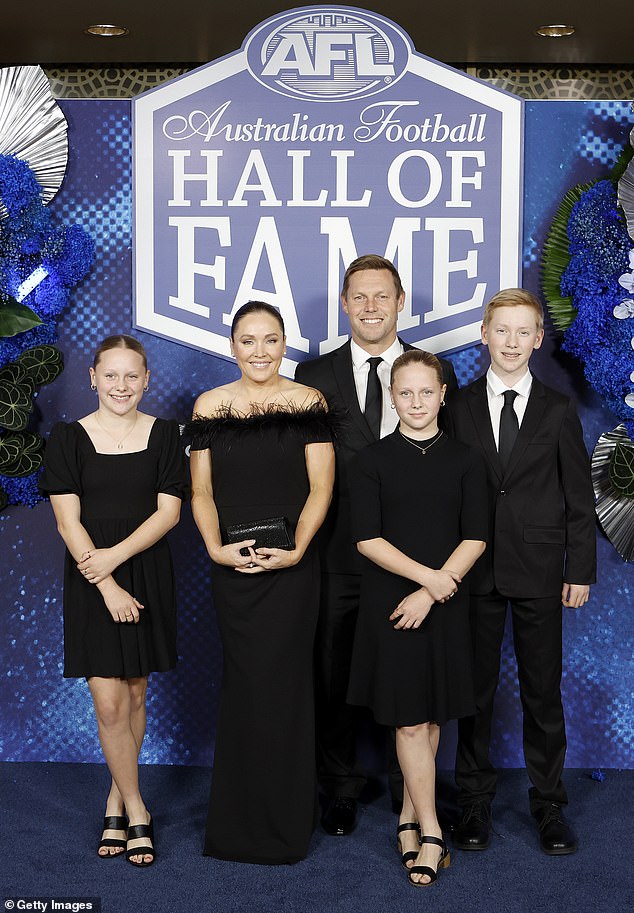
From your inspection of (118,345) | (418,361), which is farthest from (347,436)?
(118,345)

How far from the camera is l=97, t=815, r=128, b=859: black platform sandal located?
3.26 m

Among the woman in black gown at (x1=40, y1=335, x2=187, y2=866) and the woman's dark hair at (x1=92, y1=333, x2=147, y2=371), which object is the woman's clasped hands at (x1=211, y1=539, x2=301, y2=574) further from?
the woman's dark hair at (x1=92, y1=333, x2=147, y2=371)

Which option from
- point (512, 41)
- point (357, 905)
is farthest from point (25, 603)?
point (512, 41)

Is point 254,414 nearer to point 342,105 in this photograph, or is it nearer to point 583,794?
point 342,105

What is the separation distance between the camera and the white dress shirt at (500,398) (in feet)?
11.1

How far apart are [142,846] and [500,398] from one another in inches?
72.7

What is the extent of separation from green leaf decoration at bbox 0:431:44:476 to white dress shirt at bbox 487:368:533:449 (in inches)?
68.1

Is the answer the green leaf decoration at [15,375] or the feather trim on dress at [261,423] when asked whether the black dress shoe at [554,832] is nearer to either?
the feather trim on dress at [261,423]

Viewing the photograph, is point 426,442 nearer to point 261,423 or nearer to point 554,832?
point 261,423

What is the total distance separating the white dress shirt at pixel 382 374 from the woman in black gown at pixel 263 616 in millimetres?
376

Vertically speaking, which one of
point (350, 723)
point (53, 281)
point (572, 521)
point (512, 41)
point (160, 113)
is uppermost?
point (512, 41)

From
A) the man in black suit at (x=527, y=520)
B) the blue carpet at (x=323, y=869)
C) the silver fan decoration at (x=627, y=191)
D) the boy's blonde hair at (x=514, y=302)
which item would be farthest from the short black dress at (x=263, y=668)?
the silver fan decoration at (x=627, y=191)

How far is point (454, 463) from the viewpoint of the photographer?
3127 mm

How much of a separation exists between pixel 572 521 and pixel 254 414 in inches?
43.2
